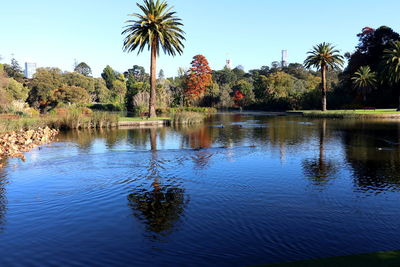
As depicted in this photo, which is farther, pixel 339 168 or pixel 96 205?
pixel 339 168

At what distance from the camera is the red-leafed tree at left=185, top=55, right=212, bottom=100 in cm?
7800

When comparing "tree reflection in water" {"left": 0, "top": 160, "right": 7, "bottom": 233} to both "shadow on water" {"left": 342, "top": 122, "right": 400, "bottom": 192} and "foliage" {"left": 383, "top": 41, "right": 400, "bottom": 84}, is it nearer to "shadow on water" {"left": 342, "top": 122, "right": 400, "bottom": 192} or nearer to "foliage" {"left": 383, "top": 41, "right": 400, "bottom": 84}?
"shadow on water" {"left": 342, "top": 122, "right": 400, "bottom": 192}

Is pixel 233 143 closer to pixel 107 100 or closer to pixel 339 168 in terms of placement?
pixel 339 168

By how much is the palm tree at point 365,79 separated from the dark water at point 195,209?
167ft

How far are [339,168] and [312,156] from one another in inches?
105

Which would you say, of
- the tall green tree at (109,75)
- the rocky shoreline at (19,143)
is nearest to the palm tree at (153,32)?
the rocky shoreline at (19,143)

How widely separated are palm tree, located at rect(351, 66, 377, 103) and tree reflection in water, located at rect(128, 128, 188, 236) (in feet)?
192

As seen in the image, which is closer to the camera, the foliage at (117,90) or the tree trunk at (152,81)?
the tree trunk at (152,81)

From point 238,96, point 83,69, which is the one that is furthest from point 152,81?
point 83,69

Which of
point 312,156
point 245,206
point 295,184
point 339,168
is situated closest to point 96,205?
point 245,206

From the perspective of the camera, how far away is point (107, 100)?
86938 mm

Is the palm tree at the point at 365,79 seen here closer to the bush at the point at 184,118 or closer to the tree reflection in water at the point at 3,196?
the bush at the point at 184,118

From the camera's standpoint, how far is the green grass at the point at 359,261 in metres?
4.45

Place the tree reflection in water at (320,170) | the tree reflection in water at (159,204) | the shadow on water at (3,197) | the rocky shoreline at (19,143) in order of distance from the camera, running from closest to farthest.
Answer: the tree reflection in water at (159,204) → the shadow on water at (3,197) → the tree reflection in water at (320,170) → the rocky shoreline at (19,143)
